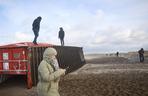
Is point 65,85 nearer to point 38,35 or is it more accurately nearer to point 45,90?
point 38,35

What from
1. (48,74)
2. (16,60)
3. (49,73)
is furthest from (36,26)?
(48,74)

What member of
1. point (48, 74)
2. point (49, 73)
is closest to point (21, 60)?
point (49, 73)

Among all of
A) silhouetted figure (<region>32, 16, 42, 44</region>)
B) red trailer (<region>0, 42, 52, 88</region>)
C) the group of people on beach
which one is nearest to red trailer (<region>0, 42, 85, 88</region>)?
red trailer (<region>0, 42, 52, 88</region>)

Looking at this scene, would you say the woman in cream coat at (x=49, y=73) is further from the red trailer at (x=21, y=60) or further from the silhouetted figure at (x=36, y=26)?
the silhouetted figure at (x=36, y=26)

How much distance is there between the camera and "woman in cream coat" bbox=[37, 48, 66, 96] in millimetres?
6098

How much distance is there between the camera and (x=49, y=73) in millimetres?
6195

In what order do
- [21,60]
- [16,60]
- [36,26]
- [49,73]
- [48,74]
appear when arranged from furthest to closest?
[36,26] < [16,60] < [21,60] < [49,73] < [48,74]

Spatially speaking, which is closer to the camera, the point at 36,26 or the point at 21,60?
the point at 21,60

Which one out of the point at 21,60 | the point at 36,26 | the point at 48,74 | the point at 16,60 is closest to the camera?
the point at 48,74

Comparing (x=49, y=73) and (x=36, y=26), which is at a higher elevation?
(x=36, y=26)

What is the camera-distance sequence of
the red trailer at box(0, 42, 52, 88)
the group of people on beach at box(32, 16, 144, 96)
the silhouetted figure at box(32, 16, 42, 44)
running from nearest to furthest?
the group of people on beach at box(32, 16, 144, 96) → the red trailer at box(0, 42, 52, 88) → the silhouetted figure at box(32, 16, 42, 44)

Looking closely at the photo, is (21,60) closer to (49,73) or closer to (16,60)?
(16,60)

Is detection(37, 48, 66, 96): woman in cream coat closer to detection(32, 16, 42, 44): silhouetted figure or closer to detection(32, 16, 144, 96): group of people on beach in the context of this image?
detection(32, 16, 144, 96): group of people on beach

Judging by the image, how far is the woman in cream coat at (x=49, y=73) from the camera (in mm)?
6098
